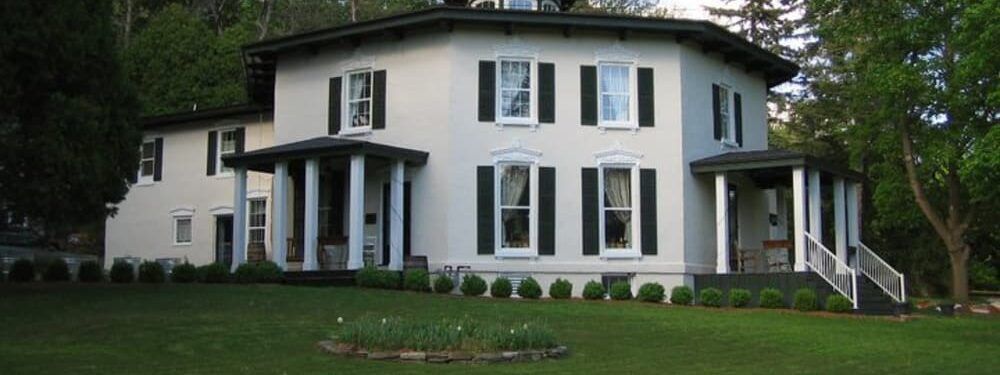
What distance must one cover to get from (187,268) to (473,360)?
13.1 metres

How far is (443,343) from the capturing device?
1283cm

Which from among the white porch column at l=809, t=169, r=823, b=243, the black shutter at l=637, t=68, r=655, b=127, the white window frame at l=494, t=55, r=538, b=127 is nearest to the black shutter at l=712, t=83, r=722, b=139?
the black shutter at l=637, t=68, r=655, b=127

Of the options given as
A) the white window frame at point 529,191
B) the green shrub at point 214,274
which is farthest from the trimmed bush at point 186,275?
the white window frame at point 529,191

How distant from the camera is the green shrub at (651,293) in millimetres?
22000

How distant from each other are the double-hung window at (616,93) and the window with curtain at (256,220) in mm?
10429

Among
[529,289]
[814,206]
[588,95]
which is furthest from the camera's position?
[814,206]

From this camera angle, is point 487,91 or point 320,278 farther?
point 487,91

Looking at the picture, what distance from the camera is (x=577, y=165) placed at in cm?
2509

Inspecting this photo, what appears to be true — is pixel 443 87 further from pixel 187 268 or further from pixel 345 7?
pixel 345 7

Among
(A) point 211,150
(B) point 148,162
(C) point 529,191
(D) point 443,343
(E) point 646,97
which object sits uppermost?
(E) point 646,97

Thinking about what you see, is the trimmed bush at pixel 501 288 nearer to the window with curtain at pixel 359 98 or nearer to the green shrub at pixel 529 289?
the green shrub at pixel 529 289

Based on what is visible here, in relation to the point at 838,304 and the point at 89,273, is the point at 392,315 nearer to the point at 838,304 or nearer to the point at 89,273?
the point at 838,304

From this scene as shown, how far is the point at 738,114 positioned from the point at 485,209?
812cm

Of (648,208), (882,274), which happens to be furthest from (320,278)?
(882,274)
